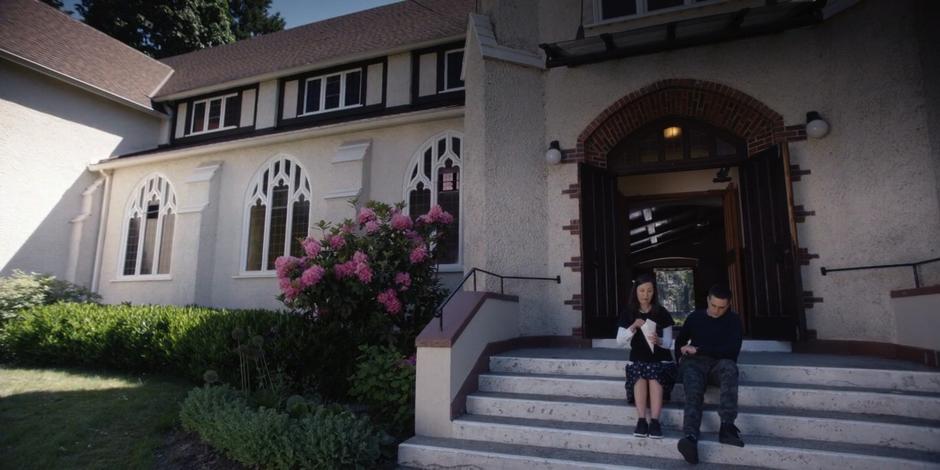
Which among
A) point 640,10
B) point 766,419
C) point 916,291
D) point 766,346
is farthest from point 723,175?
point 766,419

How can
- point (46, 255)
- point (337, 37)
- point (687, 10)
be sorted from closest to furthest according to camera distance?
point (687, 10), point (46, 255), point (337, 37)

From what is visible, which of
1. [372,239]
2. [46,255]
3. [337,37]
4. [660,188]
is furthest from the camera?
[337,37]

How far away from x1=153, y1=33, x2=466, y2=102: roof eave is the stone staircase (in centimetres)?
841

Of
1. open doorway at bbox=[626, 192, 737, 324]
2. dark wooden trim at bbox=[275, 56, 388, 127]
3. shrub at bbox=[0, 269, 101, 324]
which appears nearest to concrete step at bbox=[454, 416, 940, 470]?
open doorway at bbox=[626, 192, 737, 324]

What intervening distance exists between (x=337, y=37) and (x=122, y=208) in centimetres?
705

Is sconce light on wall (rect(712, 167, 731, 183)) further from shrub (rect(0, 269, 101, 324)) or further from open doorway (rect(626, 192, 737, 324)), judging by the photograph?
shrub (rect(0, 269, 101, 324))

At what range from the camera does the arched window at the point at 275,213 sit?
11.6 metres

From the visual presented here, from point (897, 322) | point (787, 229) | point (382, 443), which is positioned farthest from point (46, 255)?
point (897, 322)

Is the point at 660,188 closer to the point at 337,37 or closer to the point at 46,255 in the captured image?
the point at 337,37

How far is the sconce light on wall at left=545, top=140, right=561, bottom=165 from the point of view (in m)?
7.68

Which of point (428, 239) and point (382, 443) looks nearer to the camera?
point (382, 443)

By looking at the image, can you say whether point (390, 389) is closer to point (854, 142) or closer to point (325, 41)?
point (854, 142)

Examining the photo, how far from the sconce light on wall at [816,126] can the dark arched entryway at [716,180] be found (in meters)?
0.28

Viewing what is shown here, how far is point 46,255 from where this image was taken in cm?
1280
